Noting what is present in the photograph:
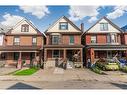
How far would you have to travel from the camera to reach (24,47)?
3123 cm

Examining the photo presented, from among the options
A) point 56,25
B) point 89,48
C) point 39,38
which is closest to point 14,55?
point 39,38

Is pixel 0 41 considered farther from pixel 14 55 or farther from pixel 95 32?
pixel 95 32

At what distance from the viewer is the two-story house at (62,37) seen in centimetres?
3231

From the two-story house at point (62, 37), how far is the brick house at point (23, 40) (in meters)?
1.70

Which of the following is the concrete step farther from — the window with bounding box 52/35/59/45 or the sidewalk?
the sidewalk

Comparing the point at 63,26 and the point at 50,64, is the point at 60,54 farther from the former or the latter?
the point at 63,26

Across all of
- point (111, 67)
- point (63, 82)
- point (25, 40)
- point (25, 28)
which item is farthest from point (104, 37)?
point (63, 82)

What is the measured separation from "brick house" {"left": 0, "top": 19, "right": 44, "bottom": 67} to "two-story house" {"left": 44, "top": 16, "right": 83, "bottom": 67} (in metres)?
1.70

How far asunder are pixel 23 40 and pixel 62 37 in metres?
6.81

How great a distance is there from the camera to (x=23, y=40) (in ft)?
108

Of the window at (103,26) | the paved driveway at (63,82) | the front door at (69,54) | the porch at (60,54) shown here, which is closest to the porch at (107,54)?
the porch at (60,54)

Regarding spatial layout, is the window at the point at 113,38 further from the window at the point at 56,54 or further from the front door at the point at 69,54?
the window at the point at 56,54

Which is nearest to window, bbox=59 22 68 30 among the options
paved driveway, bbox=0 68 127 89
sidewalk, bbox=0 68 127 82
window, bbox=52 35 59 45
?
window, bbox=52 35 59 45

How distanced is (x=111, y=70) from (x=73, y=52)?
991cm
